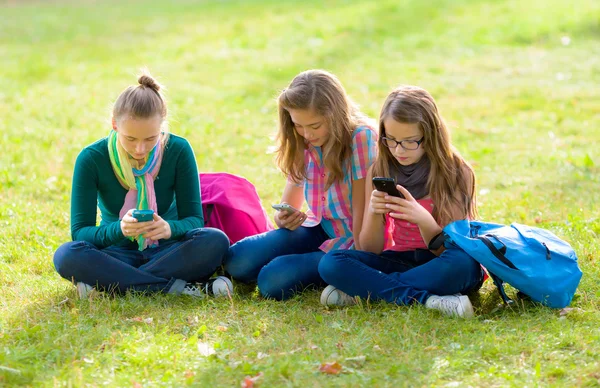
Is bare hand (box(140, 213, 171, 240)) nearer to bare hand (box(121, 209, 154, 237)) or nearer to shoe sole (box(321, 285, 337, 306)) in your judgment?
bare hand (box(121, 209, 154, 237))

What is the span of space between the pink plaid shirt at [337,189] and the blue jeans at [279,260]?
124mm

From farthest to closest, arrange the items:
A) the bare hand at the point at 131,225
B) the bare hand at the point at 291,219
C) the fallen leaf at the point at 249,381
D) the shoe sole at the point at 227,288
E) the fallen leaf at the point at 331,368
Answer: the bare hand at the point at 291,219 < the shoe sole at the point at 227,288 < the bare hand at the point at 131,225 < the fallen leaf at the point at 331,368 < the fallen leaf at the point at 249,381

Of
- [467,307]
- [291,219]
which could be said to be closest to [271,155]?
[291,219]

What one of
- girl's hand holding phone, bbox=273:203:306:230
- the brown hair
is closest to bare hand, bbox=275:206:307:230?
girl's hand holding phone, bbox=273:203:306:230

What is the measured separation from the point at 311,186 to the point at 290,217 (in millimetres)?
215

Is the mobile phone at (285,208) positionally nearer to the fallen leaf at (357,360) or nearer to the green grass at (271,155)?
the green grass at (271,155)

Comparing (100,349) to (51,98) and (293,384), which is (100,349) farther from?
(51,98)

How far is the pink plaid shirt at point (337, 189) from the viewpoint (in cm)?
428

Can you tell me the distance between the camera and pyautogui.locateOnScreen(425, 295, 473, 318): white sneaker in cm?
382

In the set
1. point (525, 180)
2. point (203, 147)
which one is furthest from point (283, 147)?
point (203, 147)

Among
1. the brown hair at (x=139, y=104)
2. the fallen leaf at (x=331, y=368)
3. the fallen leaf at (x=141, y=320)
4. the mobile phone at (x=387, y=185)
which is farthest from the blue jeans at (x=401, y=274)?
the brown hair at (x=139, y=104)

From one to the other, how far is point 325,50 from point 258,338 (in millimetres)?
8660

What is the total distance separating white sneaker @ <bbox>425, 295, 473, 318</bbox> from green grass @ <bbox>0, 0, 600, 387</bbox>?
0.05 meters

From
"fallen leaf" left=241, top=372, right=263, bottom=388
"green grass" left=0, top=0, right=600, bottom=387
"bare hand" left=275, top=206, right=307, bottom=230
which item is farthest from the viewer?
"bare hand" left=275, top=206, right=307, bottom=230
